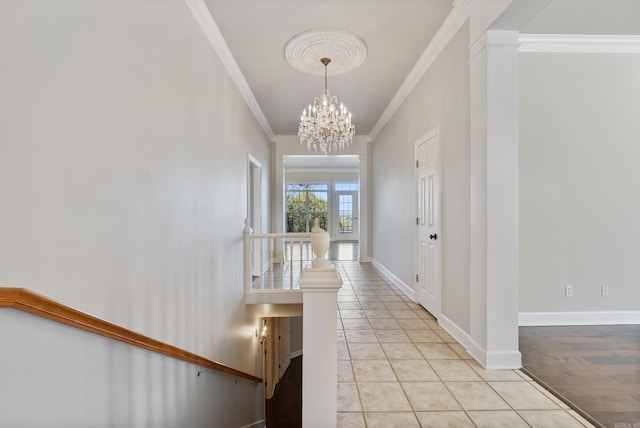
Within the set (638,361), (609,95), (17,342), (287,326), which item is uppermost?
(609,95)

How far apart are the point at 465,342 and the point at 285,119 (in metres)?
4.78

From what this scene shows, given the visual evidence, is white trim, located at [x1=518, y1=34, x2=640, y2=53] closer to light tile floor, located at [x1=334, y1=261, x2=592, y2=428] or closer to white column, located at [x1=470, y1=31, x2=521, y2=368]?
white column, located at [x1=470, y1=31, x2=521, y2=368]

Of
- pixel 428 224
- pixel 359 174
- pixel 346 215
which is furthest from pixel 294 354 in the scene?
pixel 346 215

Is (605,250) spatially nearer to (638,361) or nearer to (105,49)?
(638,361)

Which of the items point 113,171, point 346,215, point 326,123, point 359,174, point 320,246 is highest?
point 326,123

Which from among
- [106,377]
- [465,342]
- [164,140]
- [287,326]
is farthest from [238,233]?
[287,326]

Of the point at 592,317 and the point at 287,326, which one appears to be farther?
the point at 287,326

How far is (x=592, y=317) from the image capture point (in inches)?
122

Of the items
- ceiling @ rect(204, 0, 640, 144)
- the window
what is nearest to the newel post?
ceiling @ rect(204, 0, 640, 144)

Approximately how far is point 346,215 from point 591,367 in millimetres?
9720

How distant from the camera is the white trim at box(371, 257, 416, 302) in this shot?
3985mm

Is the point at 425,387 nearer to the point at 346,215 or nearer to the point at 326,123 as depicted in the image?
the point at 326,123

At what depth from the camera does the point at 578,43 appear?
3.04m

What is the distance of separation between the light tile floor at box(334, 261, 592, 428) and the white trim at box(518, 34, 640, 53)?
3097mm
